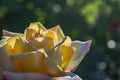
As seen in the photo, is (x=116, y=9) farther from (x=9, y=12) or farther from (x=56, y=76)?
(x=56, y=76)

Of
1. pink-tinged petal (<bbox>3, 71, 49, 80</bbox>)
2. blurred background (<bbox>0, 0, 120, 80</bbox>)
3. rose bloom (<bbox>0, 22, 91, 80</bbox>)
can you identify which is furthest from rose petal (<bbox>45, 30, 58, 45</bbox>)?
blurred background (<bbox>0, 0, 120, 80</bbox>)

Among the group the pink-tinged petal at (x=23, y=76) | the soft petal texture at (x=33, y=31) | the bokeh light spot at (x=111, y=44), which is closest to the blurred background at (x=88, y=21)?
the bokeh light spot at (x=111, y=44)

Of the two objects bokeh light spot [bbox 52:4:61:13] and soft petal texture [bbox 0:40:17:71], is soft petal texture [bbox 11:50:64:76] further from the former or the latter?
bokeh light spot [bbox 52:4:61:13]

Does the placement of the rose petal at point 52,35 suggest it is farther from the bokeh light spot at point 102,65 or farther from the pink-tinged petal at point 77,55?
the bokeh light spot at point 102,65

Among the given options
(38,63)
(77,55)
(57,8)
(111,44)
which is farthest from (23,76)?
(111,44)

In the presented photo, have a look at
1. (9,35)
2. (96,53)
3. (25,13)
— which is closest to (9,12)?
(25,13)

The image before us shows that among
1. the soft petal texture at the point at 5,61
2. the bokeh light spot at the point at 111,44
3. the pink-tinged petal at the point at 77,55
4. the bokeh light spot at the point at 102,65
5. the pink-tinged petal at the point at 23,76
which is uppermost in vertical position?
the soft petal texture at the point at 5,61
